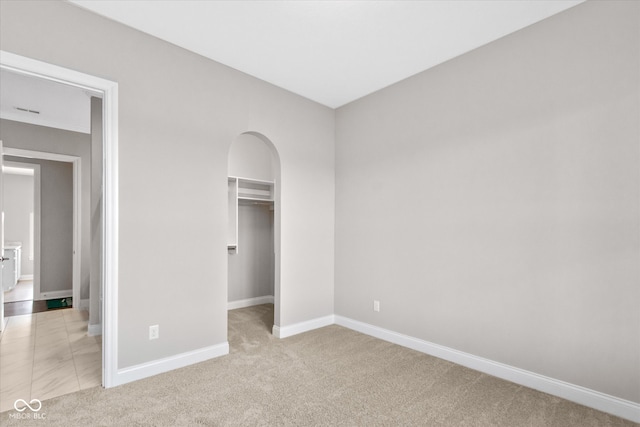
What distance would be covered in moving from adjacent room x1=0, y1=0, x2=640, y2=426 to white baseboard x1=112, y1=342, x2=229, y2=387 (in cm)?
1

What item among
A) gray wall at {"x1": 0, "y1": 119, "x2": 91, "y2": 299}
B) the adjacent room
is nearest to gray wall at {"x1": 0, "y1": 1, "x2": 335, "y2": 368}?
the adjacent room

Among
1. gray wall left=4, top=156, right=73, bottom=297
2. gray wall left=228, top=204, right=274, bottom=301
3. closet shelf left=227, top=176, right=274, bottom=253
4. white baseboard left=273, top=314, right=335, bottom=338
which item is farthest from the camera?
gray wall left=4, top=156, right=73, bottom=297

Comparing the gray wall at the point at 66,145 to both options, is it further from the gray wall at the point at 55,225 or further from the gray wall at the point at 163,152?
the gray wall at the point at 163,152

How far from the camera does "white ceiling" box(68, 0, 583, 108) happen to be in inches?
90.9

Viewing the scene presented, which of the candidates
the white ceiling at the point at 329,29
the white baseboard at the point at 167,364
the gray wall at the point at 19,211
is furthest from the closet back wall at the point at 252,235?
the gray wall at the point at 19,211

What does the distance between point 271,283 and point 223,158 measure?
106 inches

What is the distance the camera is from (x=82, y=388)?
2.39 meters

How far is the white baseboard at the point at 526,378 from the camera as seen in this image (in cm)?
205

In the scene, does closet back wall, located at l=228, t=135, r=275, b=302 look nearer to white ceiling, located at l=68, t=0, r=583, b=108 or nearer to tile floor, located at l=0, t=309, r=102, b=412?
white ceiling, located at l=68, t=0, r=583, b=108

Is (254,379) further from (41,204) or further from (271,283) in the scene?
(41,204)

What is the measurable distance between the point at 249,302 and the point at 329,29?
385cm

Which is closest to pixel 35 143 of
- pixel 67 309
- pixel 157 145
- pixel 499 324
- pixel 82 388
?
pixel 67 309

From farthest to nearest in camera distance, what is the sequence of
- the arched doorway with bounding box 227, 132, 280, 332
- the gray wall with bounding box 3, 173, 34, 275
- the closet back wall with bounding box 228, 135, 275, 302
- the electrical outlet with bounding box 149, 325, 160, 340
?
the gray wall with bounding box 3, 173, 34, 275 → the closet back wall with bounding box 228, 135, 275, 302 → the arched doorway with bounding box 227, 132, 280, 332 → the electrical outlet with bounding box 149, 325, 160, 340

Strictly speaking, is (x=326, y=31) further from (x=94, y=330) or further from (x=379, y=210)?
(x=94, y=330)
